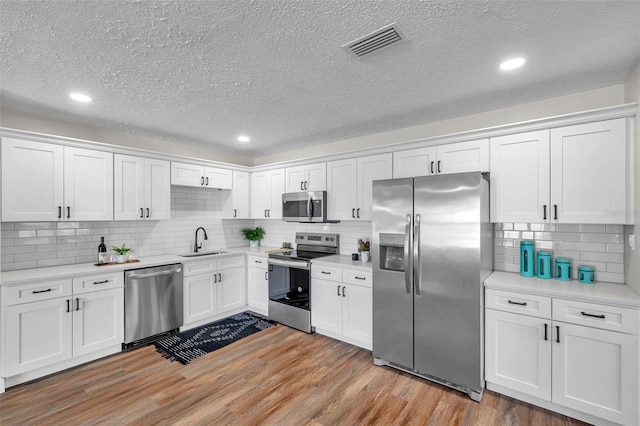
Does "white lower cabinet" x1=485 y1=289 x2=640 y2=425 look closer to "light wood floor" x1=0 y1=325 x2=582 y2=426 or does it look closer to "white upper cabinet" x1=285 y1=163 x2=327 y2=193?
"light wood floor" x1=0 y1=325 x2=582 y2=426

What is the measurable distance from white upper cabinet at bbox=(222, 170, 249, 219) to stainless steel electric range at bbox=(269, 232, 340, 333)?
3.69 feet

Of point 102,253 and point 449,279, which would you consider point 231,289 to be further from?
point 449,279

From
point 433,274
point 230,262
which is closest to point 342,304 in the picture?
point 433,274

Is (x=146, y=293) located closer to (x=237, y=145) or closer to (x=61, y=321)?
(x=61, y=321)

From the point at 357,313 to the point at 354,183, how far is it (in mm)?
1571

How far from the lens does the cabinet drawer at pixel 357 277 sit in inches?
133

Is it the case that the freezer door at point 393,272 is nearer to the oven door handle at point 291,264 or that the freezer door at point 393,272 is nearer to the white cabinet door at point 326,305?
the white cabinet door at point 326,305

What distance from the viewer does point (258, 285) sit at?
15.1ft

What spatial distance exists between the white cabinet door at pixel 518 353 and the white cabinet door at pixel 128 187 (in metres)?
4.02

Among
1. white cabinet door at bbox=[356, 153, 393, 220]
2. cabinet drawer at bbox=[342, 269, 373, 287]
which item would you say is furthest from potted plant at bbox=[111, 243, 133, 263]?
white cabinet door at bbox=[356, 153, 393, 220]

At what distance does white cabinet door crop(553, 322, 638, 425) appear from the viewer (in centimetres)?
207

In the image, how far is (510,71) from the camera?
2311 millimetres

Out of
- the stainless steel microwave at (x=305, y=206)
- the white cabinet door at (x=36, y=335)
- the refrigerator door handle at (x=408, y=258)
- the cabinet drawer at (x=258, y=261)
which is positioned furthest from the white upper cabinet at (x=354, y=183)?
the white cabinet door at (x=36, y=335)

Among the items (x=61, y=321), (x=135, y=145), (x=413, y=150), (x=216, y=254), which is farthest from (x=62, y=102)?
(x=413, y=150)
